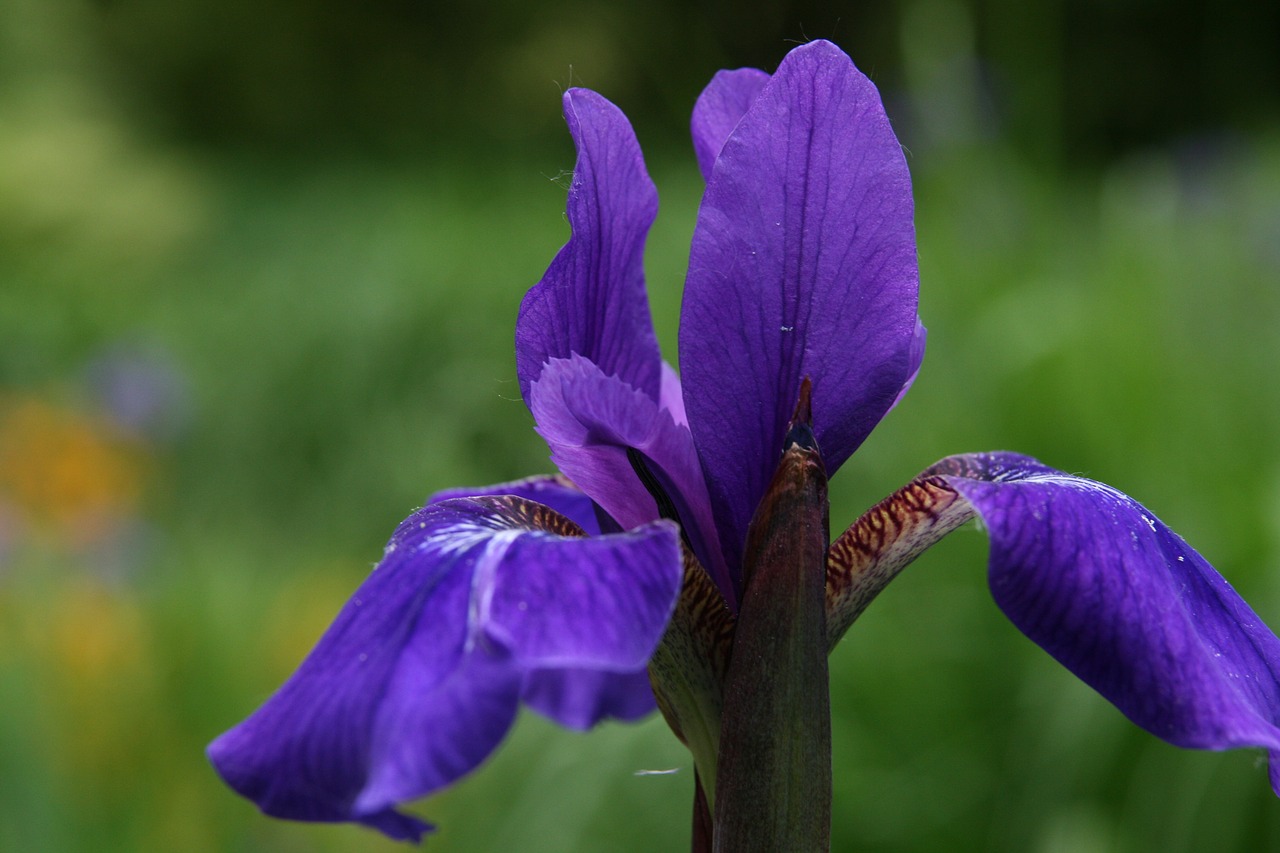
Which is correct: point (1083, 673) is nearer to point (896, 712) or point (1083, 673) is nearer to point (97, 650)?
point (896, 712)

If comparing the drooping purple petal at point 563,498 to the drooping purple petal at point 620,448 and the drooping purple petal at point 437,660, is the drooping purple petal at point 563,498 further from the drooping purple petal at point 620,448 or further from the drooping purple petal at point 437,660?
the drooping purple petal at point 437,660

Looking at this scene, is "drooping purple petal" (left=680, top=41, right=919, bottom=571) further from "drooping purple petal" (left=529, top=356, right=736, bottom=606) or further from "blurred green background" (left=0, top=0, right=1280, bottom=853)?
"blurred green background" (left=0, top=0, right=1280, bottom=853)

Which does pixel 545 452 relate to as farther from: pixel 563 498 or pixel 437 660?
pixel 437 660

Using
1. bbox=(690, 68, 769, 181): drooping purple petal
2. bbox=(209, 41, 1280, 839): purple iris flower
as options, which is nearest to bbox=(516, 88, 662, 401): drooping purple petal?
bbox=(209, 41, 1280, 839): purple iris flower

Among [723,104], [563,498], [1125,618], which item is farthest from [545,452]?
[1125,618]

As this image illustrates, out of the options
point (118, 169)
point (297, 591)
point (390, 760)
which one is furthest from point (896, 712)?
point (118, 169)

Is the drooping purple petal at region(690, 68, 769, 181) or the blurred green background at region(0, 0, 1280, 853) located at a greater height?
the drooping purple petal at region(690, 68, 769, 181)
